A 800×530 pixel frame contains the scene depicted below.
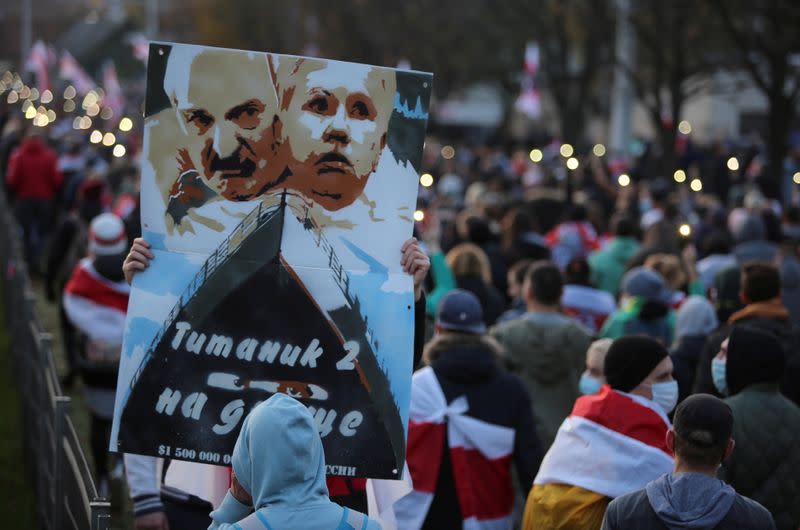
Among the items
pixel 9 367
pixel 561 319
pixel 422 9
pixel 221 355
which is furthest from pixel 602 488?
pixel 422 9

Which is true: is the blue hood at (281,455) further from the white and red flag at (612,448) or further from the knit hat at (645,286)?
the knit hat at (645,286)

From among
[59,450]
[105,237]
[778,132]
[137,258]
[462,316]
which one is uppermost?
[778,132]

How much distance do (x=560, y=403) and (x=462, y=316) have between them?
145cm

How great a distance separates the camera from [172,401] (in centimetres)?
483

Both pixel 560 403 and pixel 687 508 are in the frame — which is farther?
pixel 560 403

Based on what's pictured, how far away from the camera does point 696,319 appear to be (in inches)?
321

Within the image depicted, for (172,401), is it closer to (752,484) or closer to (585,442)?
(585,442)

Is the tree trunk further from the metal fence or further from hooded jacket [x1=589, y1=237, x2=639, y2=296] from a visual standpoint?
the metal fence

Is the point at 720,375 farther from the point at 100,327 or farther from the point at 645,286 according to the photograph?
the point at 100,327

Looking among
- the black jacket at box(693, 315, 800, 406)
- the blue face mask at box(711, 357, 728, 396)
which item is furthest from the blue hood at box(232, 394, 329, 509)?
the black jacket at box(693, 315, 800, 406)

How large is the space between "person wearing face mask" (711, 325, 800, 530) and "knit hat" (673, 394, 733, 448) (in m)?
1.10

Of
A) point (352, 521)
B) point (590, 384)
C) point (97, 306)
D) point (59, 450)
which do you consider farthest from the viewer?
point (97, 306)

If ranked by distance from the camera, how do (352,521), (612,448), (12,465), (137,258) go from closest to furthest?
1. (352,521)
2. (137,258)
3. (612,448)
4. (12,465)

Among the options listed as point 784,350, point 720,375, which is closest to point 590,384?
point 720,375
